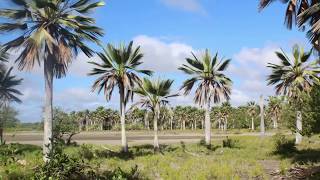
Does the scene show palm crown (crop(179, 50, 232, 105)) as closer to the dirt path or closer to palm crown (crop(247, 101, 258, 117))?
the dirt path

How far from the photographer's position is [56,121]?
115 feet

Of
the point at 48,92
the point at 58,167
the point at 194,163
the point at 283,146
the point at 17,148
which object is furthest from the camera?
the point at 283,146

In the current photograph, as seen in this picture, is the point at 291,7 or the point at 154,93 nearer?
the point at 291,7

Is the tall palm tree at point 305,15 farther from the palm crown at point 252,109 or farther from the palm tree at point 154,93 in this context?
the palm crown at point 252,109

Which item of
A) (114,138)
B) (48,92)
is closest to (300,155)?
(48,92)

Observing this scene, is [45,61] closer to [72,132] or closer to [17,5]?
[17,5]

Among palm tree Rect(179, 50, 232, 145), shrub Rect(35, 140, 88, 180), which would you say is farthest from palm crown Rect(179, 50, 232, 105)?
shrub Rect(35, 140, 88, 180)

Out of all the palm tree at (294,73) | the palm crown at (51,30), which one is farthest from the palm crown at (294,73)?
the palm crown at (51,30)

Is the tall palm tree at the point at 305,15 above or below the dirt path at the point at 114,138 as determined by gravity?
above

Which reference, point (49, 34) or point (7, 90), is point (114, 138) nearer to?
point (7, 90)

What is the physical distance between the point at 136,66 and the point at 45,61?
999cm

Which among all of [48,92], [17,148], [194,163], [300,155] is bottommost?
[194,163]

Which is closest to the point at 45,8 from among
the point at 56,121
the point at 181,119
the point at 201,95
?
the point at 56,121

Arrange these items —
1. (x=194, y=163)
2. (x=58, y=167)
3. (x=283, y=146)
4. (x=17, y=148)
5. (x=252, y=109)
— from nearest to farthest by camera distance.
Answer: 1. (x=58, y=167)
2. (x=17, y=148)
3. (x=194, y=163)
4. (x=283, y=146)
5. (x=252, y=109)
